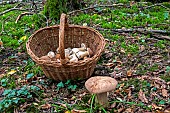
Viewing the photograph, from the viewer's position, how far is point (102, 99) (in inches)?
105

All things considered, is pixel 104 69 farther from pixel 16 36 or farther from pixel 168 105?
pixel 16 36

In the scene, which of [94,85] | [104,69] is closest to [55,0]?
[104,69]

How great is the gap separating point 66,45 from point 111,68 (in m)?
0.73

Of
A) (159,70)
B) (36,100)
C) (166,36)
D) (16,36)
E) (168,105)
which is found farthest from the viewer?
(16,36)


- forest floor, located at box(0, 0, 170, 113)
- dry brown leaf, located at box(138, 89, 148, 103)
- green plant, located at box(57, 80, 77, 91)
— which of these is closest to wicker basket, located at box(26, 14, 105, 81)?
green plant, located at box(57, 80, 77, 91)

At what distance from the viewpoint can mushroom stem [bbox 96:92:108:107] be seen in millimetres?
2629

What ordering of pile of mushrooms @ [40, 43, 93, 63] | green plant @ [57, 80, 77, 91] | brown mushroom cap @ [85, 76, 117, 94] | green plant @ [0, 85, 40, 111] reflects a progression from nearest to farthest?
1. brown mushroom cap @ [85, 76, 117, 94]
2. green plant @ [0, 85, 40, 111]
3. green plant @ [57, 80, 77, 91]
4. pile of mushrooms @ [40, 43, 93, 63]

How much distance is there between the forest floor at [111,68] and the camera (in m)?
2.84

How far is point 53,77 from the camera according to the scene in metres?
3.12

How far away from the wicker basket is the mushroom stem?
408 mm

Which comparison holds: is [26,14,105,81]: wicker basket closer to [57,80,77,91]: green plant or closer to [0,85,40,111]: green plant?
[57,80,77,91]: green plant

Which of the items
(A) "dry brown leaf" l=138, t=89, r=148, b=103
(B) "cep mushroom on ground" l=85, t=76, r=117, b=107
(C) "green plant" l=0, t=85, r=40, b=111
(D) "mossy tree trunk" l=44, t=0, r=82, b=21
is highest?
(D) "mossy tree trunk" l=44, t=0, r=82, b=21

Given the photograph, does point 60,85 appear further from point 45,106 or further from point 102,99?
point 102,99

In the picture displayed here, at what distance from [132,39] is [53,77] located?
4.92ft
